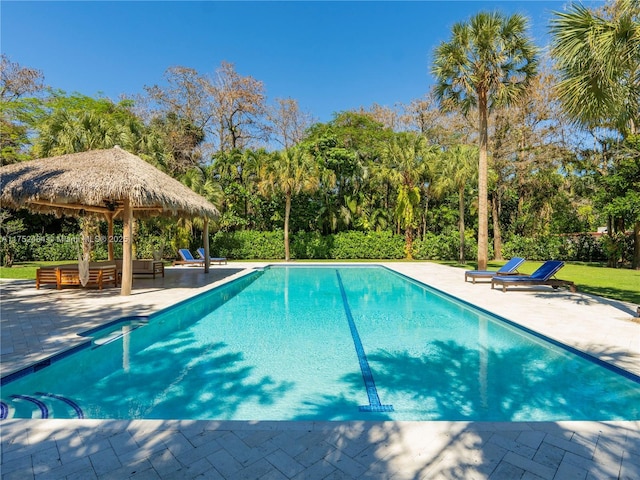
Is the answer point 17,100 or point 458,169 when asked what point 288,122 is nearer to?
point 458,169

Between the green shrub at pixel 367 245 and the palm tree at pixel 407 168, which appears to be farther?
the green shrub at pixel 367 245

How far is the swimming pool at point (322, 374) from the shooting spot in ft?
12.6

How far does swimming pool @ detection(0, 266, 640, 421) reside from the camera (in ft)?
12.6

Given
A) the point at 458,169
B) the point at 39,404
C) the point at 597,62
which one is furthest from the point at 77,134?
the point at 458,169

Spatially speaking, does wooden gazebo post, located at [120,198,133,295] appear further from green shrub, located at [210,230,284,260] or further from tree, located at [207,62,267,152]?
tree, located at [207,62,267,152]

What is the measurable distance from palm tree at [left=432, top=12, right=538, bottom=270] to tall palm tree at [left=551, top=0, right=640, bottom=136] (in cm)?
743

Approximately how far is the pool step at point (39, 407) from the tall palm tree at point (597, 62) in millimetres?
9677

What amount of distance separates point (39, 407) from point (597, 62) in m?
10.1

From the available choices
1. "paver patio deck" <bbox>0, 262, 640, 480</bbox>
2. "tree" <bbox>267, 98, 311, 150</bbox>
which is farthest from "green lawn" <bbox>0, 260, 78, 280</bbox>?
"tree" <bbox>267, 98, 311, 150</bbox>

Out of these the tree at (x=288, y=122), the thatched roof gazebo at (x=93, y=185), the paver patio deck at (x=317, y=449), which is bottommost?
the paver patio deck at (x=317, y=449)

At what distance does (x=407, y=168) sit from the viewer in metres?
22.1

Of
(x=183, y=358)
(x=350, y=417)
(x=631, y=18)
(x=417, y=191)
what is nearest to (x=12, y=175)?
(x=183, y=358)

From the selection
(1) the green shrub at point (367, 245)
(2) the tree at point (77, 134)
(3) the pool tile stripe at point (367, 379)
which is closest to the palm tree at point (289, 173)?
(1) the green shrub at point (367, 245)

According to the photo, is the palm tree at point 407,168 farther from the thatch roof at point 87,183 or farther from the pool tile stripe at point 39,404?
the pool tile stripe at point 39,404
